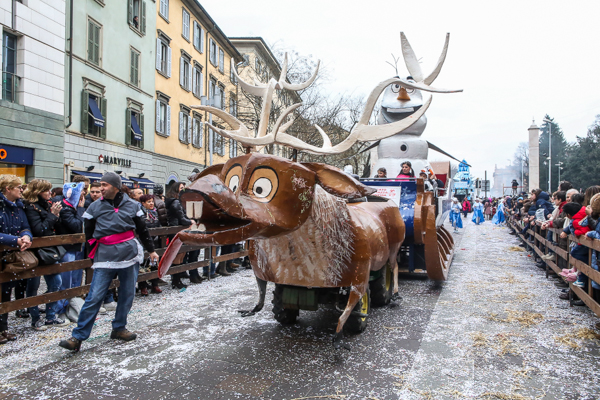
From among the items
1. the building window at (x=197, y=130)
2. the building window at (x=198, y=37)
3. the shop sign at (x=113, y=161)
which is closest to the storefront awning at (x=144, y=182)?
the shop sign at (x=113, y=161)

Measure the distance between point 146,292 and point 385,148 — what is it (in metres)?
6.60

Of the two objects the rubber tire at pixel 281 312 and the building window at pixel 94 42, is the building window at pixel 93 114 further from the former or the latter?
the rubber tire at pixel 281 312

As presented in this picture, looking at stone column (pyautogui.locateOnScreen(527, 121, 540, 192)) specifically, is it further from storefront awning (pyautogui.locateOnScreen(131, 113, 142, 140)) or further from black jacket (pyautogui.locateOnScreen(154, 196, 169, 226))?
black jacket (pyautogui.locateOnScreen(154, 196, 169, 226))

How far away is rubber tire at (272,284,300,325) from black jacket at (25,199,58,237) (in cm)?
276

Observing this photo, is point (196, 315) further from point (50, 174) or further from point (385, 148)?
point (50, 174)

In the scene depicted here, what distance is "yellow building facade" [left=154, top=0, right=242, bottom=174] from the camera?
65.8ft

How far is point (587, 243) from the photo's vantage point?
493cm

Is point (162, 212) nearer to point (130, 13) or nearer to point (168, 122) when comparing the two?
point (130, 13)

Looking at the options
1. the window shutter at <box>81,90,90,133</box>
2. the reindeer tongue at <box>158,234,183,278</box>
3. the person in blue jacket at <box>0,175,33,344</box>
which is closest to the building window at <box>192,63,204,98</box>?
the window shutter at <box>81,90,90,133</box>

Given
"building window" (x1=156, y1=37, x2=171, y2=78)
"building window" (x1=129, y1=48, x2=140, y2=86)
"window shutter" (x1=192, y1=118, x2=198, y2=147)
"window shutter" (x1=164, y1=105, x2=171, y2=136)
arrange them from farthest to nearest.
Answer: "window shutter" (x1=192, y1=118, x2=198, y2=147), "window shutter" (x1=164, y1=105, x2=171, y2=136), "building window" (x1=156, y1=37, x2=171, y2=78), "building window" (x1=129, y1=48, x2=140, y2=86)

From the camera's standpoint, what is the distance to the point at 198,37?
23.9 metres

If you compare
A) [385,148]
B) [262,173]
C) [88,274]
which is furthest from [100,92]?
[262,173]

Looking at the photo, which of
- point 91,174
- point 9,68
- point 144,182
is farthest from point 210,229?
point 144,182

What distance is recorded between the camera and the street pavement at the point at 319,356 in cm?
320
